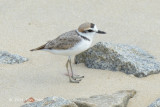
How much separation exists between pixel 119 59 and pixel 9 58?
1.87 m

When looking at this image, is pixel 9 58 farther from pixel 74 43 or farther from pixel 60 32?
pixel 60 32

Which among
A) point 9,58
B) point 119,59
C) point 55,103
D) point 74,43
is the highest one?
point 74,43

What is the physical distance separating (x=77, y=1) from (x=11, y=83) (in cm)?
355

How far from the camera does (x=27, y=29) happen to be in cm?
845

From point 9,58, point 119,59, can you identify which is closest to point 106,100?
point 119,59

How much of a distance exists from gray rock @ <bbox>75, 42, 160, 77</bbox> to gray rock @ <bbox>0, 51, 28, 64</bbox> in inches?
37.5

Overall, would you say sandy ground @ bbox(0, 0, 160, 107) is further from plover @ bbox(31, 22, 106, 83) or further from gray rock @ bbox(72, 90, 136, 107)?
plover @ bbox(31, 22, 106, 83)

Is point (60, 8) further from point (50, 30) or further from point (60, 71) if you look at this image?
point (60, 71)

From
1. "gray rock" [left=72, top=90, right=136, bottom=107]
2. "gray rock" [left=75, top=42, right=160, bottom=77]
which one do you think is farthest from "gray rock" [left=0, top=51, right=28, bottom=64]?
"gray rock" [left=72, top=90, right=136, bottom=107]

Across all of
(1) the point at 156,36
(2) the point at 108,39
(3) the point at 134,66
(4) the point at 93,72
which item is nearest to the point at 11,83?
(4) the point at 93,72

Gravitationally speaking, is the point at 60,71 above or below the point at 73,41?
below

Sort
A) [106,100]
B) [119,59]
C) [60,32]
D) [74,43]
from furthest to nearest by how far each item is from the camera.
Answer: [60,32]
[119,59]
[74,43]
[106,100]

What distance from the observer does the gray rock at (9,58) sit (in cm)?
702

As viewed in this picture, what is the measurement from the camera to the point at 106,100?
18.1ft
